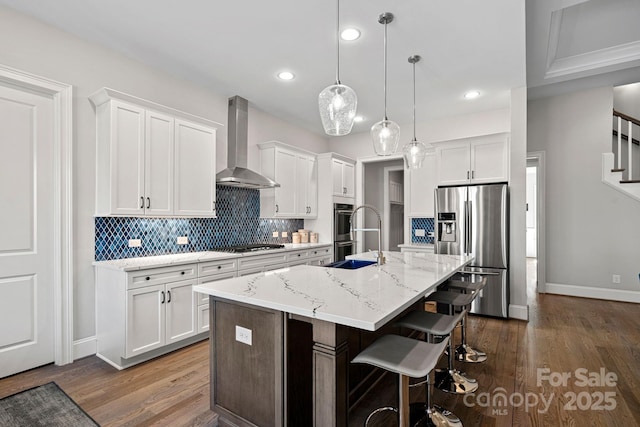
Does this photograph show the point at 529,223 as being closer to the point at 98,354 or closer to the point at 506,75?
the point at 506,75

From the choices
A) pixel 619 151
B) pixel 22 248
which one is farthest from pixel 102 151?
pixel 619 151

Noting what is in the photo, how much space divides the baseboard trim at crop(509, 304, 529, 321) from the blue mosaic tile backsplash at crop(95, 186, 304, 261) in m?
3.29

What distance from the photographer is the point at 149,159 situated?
3.12m

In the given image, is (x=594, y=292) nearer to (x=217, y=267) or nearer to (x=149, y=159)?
(x=217, y=267)

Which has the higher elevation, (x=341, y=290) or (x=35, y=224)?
(x=35, y=224)

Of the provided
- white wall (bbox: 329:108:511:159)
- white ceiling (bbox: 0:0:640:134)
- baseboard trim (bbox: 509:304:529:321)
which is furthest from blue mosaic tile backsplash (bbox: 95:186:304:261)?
baseboard trim (bbox: 509:304:529:321)

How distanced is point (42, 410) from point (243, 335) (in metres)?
1.53

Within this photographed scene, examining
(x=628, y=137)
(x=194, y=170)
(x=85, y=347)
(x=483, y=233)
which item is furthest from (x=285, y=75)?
(x=628, y=137)

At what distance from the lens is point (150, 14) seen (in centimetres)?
259

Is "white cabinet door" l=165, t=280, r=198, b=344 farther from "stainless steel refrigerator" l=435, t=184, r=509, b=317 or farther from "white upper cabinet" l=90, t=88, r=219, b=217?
"stainless steel refrigerator" l=435, t=184, r=509, b=317

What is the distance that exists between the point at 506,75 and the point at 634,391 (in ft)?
10.4

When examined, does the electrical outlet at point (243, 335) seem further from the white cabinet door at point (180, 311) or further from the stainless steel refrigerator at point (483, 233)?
the stainless steel refrigerator at point (483, 233)

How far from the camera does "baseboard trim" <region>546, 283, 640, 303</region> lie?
4.68m

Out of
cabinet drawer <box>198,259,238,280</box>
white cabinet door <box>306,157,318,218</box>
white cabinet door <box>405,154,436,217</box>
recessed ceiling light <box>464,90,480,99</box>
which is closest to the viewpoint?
cabinet drawer <box>198,259,238,280</box>
